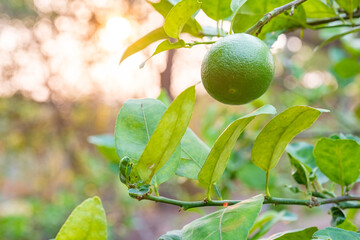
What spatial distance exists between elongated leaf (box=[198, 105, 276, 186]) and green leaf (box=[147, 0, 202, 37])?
0.63ft

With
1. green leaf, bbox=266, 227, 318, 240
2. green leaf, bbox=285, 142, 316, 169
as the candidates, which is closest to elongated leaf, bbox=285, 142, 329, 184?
green leaf, bbox=285, 142, 316, 169

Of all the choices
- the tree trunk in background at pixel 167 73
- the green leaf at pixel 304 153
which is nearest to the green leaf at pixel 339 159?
the green leaf at pixel 304 153

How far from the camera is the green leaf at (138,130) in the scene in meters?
0.45

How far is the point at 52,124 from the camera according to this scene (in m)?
5.22

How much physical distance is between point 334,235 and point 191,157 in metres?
0.21

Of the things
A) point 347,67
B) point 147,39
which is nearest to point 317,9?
point 147,39

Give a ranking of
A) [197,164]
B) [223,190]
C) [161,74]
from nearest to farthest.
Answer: [197,164] < [223,190] < [161,74]

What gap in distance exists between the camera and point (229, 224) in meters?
0.35

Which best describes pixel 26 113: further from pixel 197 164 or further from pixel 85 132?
pixel 197 164

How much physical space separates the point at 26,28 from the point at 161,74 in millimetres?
2071

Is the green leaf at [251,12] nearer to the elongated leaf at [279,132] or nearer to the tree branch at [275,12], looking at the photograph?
the tree branch at [275,12]

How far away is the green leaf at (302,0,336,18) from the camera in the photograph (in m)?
0.57

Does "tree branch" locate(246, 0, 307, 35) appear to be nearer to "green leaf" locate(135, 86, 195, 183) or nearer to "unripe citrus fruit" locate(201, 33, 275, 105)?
"unripe citrus fruit" locate(201, 33, 275, 105)

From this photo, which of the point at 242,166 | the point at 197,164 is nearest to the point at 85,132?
the point at 242,166
